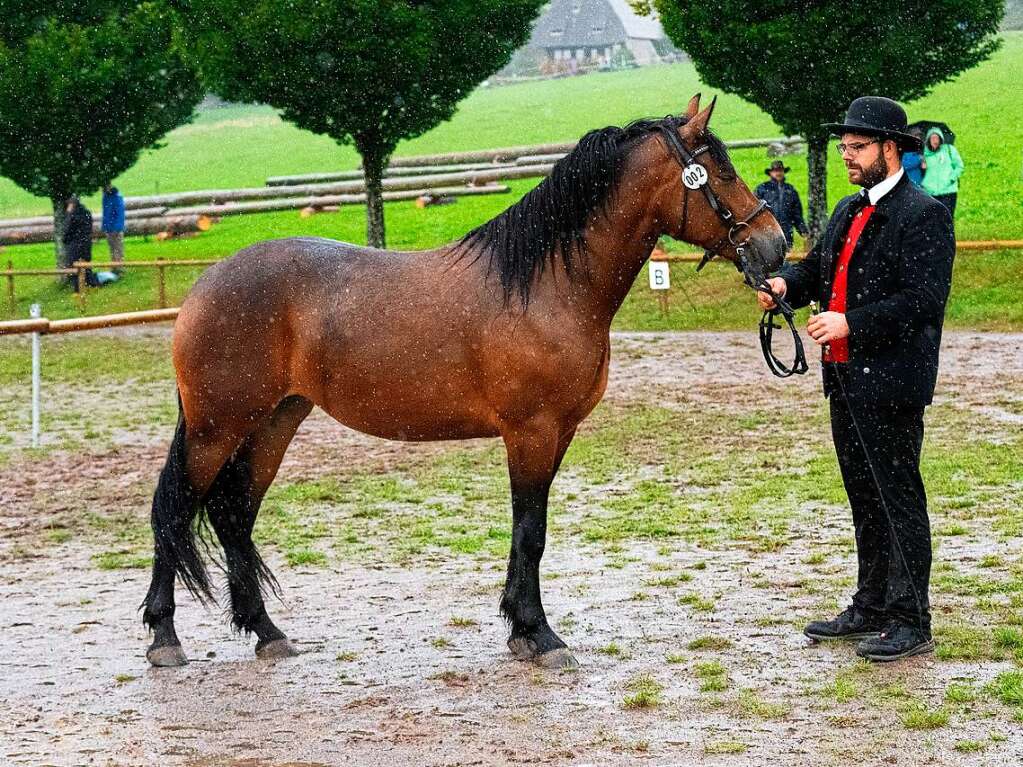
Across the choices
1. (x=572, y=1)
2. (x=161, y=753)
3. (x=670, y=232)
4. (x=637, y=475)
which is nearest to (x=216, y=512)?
(x=161, y=753)

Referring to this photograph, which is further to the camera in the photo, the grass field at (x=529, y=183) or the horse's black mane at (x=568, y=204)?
the grass field at (x=529, y=183)

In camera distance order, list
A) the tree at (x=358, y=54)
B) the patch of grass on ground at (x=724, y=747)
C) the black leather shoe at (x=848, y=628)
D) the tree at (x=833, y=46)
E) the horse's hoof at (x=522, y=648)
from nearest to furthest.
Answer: the patch of grass on ground at (x=724, y=747) < the horse's hoof at (x=522, y=648) < the black leather shoe at (x=848, y=628) < the tree at (x=833, y=46) < the tree at (x=358, y=54)

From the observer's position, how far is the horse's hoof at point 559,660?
216 inches

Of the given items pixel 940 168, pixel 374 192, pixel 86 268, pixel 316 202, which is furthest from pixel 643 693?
pixel 316 202

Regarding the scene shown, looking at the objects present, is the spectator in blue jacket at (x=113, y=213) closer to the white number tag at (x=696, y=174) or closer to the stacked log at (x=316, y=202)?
the stacked log at (x=316, y=202)

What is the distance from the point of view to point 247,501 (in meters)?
6.08

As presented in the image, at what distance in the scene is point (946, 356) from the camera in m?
14.0

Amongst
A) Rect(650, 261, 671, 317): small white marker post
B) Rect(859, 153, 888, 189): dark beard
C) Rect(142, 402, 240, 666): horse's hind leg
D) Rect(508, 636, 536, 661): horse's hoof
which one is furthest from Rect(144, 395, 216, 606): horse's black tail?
Rect(650, 261, 671, 317): small white marker post

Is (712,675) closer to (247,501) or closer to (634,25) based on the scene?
(247,501)

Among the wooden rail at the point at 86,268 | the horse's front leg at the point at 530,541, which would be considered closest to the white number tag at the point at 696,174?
the horse's front leg at the point at 530,541

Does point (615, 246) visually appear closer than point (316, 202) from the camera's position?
Yes

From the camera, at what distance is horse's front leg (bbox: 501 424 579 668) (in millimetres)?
5566

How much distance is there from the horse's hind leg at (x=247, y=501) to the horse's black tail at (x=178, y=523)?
0.41 feet

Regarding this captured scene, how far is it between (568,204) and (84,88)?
17.5 m
